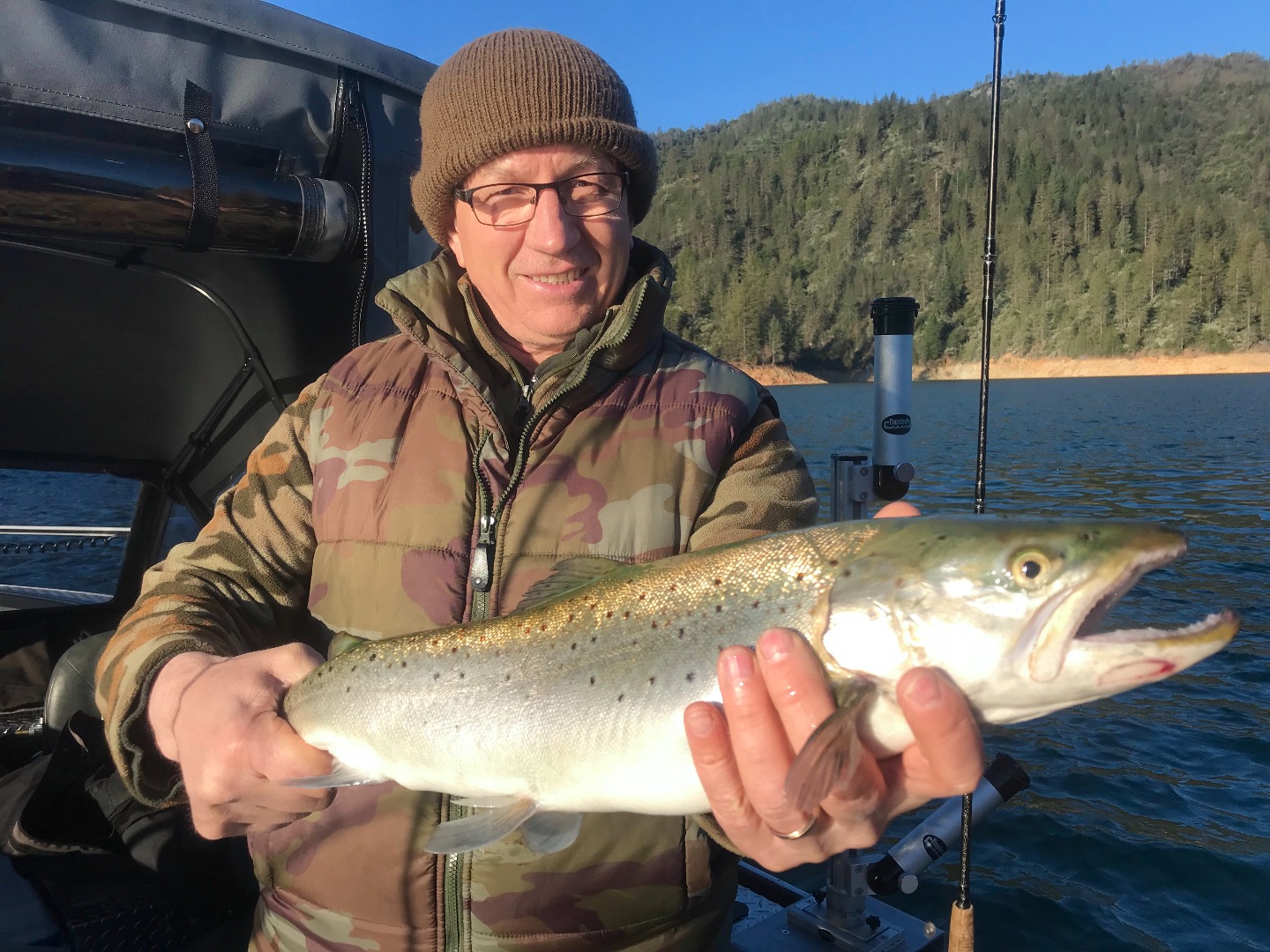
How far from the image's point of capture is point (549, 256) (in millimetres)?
2760

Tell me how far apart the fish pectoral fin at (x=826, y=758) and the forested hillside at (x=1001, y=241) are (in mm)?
67941

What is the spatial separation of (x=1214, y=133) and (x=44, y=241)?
779 feet

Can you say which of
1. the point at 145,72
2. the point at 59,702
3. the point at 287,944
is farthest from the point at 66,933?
the point at 145,72

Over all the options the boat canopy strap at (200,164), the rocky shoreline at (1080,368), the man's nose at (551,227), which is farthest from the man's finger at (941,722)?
the rocky shoreline at (1080,368)

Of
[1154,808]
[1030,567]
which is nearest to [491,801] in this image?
[1030,567]

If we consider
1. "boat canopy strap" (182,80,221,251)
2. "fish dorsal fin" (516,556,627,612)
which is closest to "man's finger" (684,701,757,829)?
"fish dorsal fin" (516,556,627,612)

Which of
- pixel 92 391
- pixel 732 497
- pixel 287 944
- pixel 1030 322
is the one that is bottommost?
pixel 287 944

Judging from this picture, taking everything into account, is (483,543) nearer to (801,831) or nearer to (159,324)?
(801,831)

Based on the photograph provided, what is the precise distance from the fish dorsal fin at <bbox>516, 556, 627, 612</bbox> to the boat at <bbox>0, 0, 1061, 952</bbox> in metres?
2.05

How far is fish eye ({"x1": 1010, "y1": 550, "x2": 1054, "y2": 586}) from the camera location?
1965 millimetres

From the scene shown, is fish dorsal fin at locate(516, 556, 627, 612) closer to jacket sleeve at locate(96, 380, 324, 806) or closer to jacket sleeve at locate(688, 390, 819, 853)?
jacket sleeve at locate(688, 390, 819, 853)

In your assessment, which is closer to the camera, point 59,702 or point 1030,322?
point 59,702

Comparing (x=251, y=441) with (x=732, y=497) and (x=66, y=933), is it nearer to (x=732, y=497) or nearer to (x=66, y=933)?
(x=66, y=933)

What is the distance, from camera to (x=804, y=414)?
181 ft
